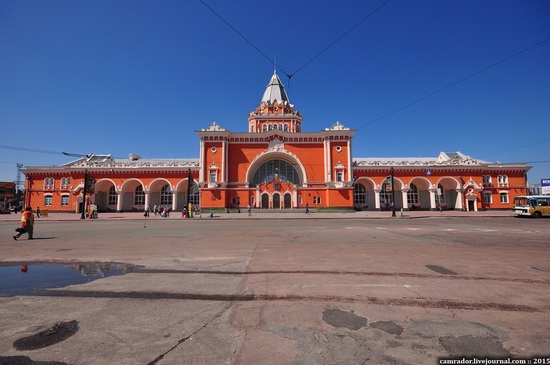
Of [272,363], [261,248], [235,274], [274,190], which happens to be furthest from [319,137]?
[272,363]

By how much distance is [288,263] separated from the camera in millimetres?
6867

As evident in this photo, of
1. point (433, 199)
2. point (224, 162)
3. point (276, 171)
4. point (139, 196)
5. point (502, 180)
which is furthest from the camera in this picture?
point (139, 196)

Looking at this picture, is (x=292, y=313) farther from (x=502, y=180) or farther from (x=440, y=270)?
(x=502, y=180)

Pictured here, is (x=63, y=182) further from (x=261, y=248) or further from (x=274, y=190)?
(x=261, y=248)

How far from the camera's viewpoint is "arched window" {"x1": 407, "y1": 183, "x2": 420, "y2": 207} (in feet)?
153

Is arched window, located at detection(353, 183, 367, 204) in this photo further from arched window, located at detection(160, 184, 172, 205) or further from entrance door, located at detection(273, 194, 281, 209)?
arched window, located at detection(160, 184, 172, 205)

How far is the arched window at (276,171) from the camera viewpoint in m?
44.4

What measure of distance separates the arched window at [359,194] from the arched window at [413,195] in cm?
801

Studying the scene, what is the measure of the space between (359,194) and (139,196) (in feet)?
135

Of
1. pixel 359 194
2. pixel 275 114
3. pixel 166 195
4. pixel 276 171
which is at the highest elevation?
pixel 275 114

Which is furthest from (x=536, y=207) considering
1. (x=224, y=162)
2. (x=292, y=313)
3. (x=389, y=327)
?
(x=224, y=162)

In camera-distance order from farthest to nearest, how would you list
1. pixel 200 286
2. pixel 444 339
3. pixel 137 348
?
pixel 200 286
pixel 444 339
pixel 137 348

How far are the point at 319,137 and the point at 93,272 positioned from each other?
135ft

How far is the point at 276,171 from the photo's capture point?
44438mm
